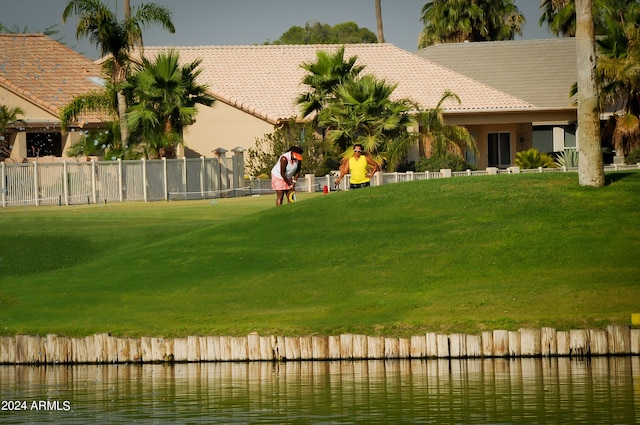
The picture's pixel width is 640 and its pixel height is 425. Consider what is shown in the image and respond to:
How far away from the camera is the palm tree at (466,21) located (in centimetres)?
A: 8569

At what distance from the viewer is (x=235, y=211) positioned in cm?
3706

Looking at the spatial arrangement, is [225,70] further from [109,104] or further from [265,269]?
[265,269]

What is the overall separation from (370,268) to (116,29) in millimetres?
31570

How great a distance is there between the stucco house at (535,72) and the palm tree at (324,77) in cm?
1181

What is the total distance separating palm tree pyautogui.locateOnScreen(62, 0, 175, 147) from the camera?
2048 inches

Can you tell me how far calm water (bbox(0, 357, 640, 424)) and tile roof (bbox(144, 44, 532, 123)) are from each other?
37107 millimetres

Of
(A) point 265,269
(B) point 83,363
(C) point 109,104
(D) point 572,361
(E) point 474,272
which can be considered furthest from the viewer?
(C) point 109,104

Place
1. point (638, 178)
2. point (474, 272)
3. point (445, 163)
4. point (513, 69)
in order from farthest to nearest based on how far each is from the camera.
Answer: point (513, 69) → point (445, 163) → point (638, 178) → point (474, 272)

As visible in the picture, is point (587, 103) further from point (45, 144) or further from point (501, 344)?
point (45, 144)

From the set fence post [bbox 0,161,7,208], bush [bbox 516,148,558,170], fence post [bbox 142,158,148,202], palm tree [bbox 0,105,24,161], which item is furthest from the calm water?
palm tree [bbox 0,105,24,161]

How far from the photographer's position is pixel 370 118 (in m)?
51.1

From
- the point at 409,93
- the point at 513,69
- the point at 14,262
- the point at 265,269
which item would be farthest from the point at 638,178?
the point at 513,69

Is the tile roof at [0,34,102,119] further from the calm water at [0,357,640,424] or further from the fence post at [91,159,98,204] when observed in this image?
the calm water at [0,357,640,424]

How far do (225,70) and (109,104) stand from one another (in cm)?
1033
